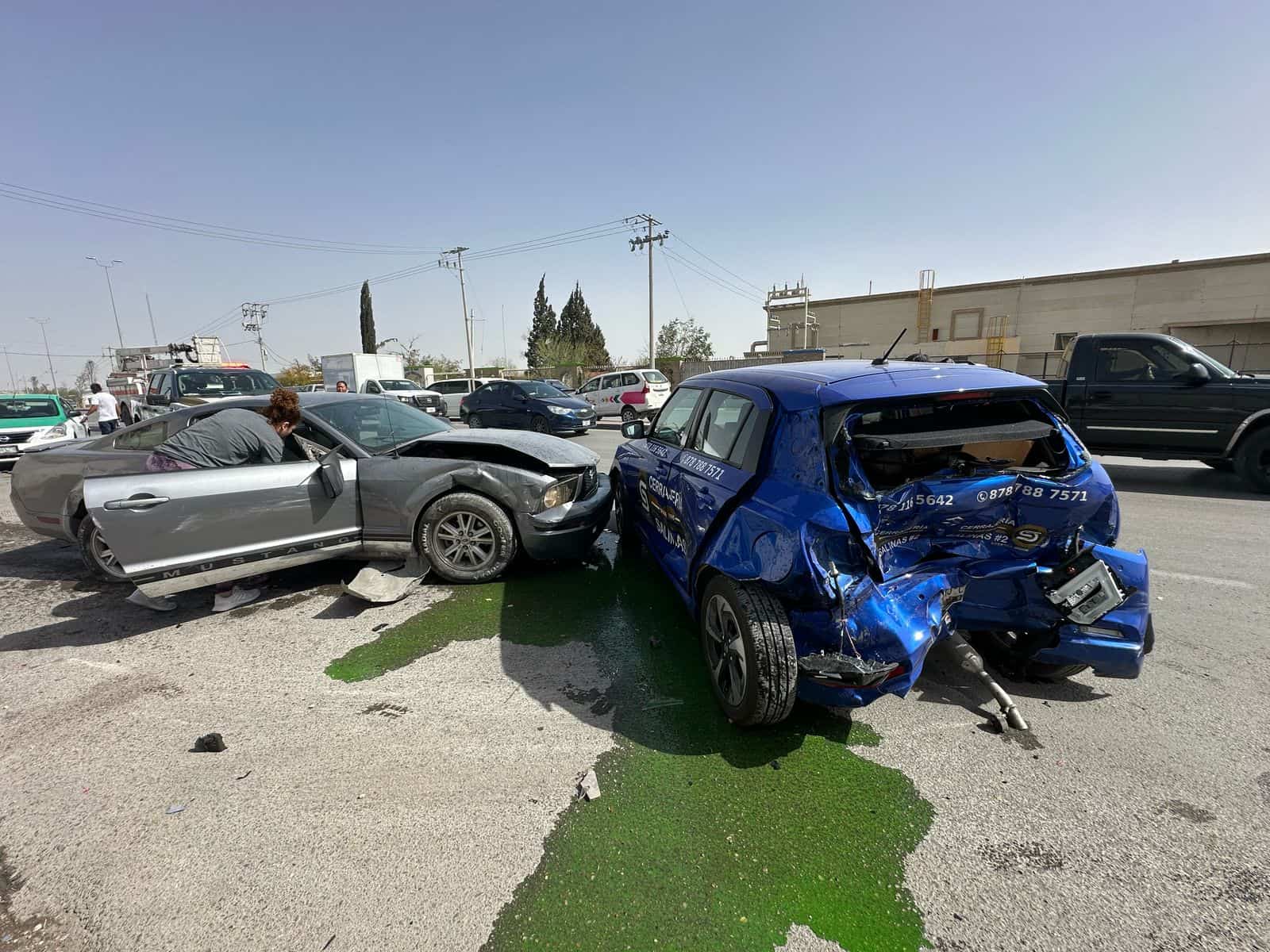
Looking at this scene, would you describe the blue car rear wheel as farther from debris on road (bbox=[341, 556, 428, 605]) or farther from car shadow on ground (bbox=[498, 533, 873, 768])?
debris on road (bbox=[341, 556, 428, 605])

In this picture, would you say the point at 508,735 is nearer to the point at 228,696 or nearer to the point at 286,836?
the point at 286,836

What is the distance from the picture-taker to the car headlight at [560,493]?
4.38 meters

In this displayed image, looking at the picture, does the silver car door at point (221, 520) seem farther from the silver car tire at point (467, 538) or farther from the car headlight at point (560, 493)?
the car headlight at point (560, 493)

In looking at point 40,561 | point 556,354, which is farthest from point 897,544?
point 556,354

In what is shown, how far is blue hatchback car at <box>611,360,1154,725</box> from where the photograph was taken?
227 cm

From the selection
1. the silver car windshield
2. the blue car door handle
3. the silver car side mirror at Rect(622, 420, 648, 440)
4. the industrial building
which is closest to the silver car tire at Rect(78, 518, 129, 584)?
the blue car door handle

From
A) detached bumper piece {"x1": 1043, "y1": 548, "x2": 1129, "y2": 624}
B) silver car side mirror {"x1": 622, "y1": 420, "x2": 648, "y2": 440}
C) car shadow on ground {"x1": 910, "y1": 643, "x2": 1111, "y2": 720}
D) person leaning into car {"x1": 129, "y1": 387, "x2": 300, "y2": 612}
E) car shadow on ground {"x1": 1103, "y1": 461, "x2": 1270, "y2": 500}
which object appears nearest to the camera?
detached bumper piece {"x1": 1043, "y1": 548, "x2": 1129, "y2": 624}

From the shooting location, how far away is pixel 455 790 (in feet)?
7.55

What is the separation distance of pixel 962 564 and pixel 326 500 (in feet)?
13.1

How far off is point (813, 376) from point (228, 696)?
3506 mm

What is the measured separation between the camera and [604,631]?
11.9 ft

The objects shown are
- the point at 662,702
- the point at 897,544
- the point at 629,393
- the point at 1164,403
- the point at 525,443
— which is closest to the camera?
the point at 897,544

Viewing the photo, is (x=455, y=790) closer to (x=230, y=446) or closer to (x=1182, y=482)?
(x=230, y=446)

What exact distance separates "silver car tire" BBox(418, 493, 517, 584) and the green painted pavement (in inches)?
44.1
